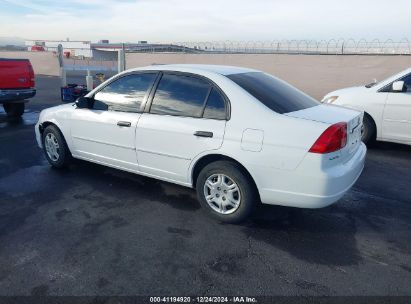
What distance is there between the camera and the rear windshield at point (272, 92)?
3.65 meters

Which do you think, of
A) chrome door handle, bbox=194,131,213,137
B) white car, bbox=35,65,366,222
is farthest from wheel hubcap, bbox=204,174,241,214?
chrome door handle, bbox=194,131,213,137

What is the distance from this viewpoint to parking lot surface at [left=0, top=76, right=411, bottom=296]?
2.80 meters

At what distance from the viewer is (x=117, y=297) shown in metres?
2.63

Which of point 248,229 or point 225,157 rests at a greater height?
point 225,157

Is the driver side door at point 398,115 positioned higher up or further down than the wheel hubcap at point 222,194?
higher up

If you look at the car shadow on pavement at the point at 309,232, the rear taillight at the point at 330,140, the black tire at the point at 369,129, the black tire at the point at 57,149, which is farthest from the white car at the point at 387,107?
the black tire at the point at 57,149

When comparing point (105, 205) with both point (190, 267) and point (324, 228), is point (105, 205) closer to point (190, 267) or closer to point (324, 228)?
point (190, 267)

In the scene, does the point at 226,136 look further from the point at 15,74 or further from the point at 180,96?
the point at 15,74

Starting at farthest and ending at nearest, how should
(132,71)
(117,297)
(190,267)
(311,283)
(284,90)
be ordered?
1. (132,71)
2. (284,90)
3. (190,267)
4. (311,283)
5. (117,297)

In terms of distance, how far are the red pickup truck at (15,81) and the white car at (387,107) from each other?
786 cm

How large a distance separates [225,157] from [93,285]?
177cm

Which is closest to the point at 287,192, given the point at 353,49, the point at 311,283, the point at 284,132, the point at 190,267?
the point at 284,132

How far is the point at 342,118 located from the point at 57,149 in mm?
4149

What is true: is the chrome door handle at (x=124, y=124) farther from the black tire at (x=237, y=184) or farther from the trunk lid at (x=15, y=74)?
the trunk lid at (x=15, y=74)
